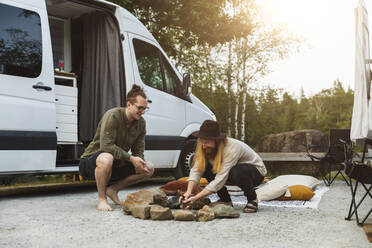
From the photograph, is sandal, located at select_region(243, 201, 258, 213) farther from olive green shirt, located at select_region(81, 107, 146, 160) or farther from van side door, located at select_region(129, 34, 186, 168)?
van side door, located at select_region(129, 34, 186, 168)

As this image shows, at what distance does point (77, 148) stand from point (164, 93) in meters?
1.47

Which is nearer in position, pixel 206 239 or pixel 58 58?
pixel 206 239

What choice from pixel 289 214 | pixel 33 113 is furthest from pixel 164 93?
pixel 289 214

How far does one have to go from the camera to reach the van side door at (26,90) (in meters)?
4.97

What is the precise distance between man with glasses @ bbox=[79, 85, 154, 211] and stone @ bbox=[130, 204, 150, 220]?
43 centimetres

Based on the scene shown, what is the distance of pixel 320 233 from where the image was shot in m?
3.41

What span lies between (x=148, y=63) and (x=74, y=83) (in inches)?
43.1

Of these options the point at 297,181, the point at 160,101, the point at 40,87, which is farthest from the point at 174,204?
the point at 160,101

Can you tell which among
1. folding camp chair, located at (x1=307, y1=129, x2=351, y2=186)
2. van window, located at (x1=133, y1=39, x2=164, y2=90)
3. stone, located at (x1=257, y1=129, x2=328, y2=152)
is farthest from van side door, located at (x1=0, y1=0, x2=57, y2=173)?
stone, located at (x1=257, y1=129, x2=328, y2=152)

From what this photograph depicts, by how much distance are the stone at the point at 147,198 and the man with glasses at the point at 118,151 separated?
8.3 inches

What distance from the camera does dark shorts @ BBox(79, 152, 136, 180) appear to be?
4.54 m

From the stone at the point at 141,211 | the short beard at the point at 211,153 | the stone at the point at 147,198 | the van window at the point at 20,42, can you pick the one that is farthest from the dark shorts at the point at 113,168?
the van window at the point at 20,42

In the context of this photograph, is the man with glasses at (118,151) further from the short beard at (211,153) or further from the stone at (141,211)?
the short beard at (211,153)

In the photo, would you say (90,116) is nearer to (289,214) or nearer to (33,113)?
(33,113)
